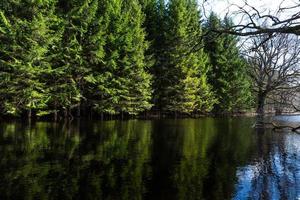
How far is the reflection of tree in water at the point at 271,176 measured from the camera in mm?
10352

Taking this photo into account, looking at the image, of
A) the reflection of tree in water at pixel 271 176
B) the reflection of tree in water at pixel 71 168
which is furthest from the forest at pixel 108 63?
the reflection of tree in water at pixel 71 168

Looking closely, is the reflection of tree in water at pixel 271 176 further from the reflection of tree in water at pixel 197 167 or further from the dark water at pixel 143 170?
the reflection of tree in water at pixel 197 167

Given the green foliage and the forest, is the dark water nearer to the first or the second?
the forest

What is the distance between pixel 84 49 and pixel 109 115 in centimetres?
960

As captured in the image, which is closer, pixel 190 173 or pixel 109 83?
pixel 190 173

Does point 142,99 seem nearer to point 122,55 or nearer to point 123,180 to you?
point 122,55

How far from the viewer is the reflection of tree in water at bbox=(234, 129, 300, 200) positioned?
408 inches

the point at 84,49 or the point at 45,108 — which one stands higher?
the point at 84,49

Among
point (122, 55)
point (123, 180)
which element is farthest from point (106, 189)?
point (122, 55)

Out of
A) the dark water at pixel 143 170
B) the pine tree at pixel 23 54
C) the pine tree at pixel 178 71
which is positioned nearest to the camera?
the dark water at pixel 143 170

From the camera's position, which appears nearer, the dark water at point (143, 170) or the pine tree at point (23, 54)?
the dark water at point (143, 170)

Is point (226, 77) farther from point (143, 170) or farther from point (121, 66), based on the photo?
point (143, 170)

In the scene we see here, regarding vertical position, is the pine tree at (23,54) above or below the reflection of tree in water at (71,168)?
above

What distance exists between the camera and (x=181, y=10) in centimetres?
5169
